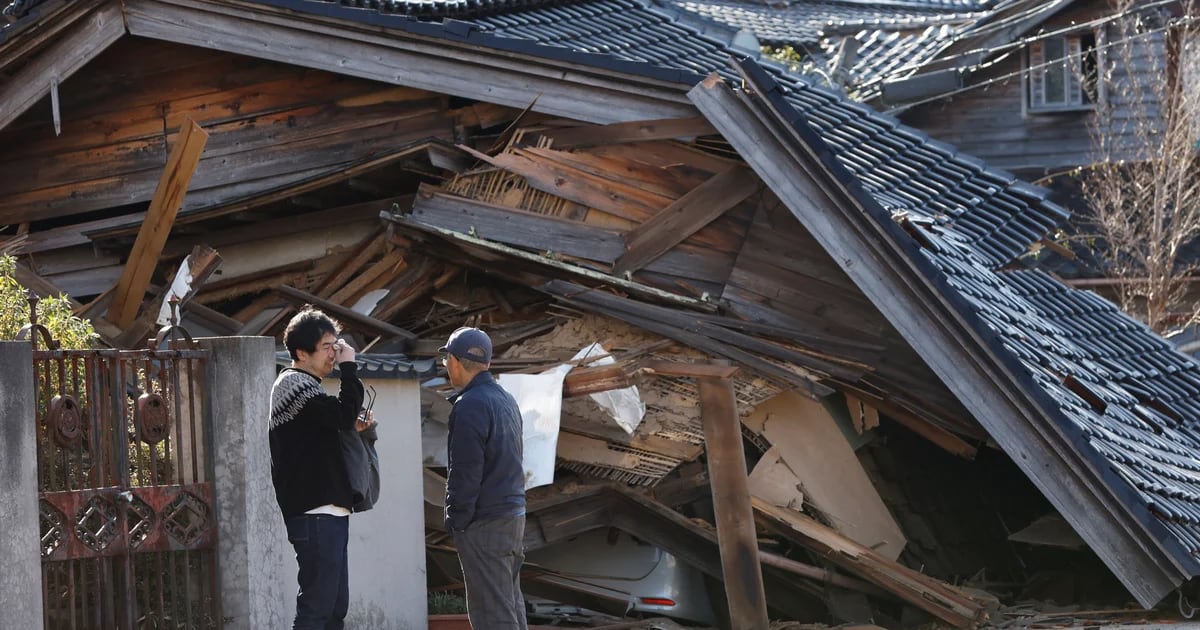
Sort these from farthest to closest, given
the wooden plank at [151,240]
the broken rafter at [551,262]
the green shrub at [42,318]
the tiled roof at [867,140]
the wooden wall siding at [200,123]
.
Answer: the tiled roof at [867,140] < the wooden wall siding at [200,123] < the broken rafter at [551,262] < the wooden plank at [151,240] < the green shrub at [42,318]

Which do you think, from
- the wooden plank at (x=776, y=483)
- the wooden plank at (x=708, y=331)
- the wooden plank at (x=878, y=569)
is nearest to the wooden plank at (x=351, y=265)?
the wooden plank at (x=708, y=331)

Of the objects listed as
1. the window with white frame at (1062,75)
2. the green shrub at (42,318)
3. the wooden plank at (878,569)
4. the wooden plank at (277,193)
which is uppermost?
the window with white frame at (1062,75)

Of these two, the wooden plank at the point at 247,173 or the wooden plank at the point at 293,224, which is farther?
the wooden plank at the point at 293,224

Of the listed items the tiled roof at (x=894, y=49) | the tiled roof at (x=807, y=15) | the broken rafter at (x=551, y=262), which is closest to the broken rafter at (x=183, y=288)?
the broken rafter at (x=551, y=262)

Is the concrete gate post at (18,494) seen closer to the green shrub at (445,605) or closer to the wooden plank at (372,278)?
the green shrub at (445,605)

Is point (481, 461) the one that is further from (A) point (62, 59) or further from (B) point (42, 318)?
(A) point (62, 59)

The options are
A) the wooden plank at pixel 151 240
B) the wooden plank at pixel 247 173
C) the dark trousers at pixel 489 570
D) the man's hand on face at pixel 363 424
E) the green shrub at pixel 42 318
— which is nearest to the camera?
the man's hand on face at pixel 363 424

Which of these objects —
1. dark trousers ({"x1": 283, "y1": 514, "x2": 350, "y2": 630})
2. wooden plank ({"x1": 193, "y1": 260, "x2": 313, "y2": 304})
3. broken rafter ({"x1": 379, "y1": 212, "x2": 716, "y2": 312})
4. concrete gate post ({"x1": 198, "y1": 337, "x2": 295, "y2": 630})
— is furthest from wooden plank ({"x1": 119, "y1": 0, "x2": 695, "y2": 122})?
dark trousers ({"x1": 283, "y1": 514, "x2": 350, "y2": 630})

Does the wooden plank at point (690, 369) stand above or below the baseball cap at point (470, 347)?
below

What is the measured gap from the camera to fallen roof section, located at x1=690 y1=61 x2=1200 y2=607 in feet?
31.1

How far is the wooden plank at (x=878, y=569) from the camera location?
398 inches

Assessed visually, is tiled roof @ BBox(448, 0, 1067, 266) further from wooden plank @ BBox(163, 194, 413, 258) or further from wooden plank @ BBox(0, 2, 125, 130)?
wooden plank @ BBox(0, 2, 125, 130)

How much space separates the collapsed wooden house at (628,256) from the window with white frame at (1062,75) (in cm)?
1398

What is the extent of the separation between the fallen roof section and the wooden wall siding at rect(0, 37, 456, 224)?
3227mm
